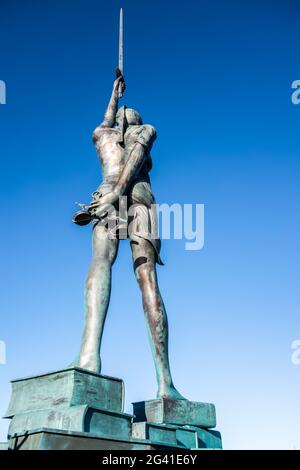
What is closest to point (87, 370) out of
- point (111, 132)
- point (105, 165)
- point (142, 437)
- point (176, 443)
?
point (142, 437)

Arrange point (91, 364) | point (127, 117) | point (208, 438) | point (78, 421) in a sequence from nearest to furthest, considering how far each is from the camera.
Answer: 1. point (78, 421)
2. point (91, 364)
3. point (208, 438)
4. point (127, 117)

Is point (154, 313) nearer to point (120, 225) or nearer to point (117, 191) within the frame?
point (120, 225)

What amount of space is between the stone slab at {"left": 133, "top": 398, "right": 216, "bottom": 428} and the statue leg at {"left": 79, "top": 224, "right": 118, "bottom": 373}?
2.75 ft

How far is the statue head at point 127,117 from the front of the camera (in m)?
9.51

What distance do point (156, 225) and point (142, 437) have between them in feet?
11.3

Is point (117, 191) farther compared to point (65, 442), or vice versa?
point (117, 191)

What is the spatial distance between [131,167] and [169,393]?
11.4 feet

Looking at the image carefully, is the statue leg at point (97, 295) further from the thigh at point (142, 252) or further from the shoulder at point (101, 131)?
the shoulder at point (101, 131)

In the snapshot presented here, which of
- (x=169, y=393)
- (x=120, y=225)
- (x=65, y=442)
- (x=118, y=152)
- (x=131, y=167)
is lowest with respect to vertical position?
(x=65, y=442)

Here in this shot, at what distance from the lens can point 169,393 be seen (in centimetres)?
736

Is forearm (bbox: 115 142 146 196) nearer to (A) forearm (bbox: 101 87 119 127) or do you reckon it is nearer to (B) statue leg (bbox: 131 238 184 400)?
(B) statue leg (bbox: 131 238 184 400)

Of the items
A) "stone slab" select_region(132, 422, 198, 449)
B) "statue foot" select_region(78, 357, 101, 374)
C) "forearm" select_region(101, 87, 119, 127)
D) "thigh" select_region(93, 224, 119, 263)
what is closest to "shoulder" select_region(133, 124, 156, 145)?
"forearm" select_region(101, 87, 119, 127)

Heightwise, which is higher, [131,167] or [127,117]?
[127,117]

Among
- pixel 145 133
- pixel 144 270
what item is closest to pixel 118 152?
pixel 145 133
